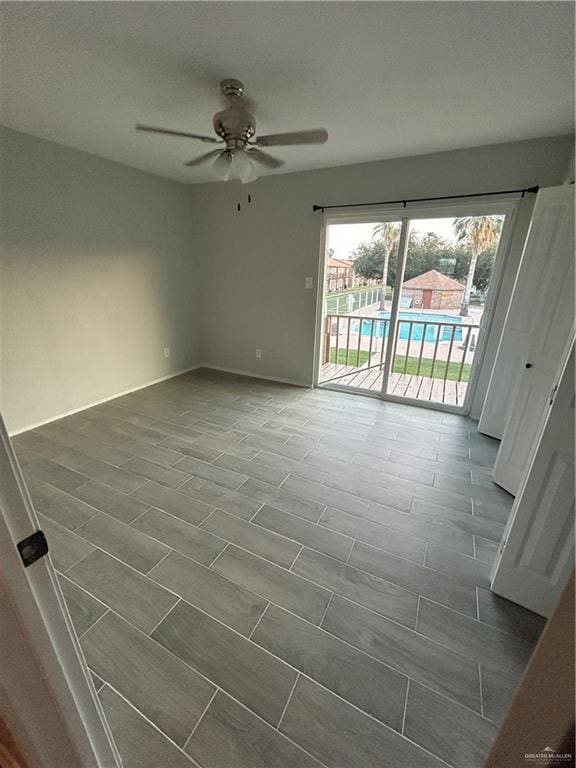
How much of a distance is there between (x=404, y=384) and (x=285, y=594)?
126 inches

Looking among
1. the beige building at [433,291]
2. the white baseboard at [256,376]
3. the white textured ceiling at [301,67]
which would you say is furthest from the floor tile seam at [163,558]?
the beige building at [433,291]

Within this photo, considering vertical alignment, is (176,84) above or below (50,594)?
above

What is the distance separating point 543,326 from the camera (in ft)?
6.59

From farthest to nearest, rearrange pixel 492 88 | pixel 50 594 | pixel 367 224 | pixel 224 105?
1. pixel 367 224
2. pixel 224 105
3. pixel 492 88
4. pixel 50 594

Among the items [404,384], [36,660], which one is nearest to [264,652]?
[36,660]

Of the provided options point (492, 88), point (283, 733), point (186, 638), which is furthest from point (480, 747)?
point (492, 88)

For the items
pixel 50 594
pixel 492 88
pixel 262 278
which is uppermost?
pixel 492 88

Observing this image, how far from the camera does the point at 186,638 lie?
1.27m

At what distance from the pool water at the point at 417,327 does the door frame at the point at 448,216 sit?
0.59 m

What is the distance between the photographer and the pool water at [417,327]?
3504 mm

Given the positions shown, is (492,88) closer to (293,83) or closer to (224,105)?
(293,83)

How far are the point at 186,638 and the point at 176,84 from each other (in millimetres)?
2879

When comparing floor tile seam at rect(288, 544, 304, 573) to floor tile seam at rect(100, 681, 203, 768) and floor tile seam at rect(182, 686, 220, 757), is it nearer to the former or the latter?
floor tile seam at rect(182, 686, 220, 757)

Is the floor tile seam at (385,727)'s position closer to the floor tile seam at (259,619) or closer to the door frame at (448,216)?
the floor tile seam at (259,619)
